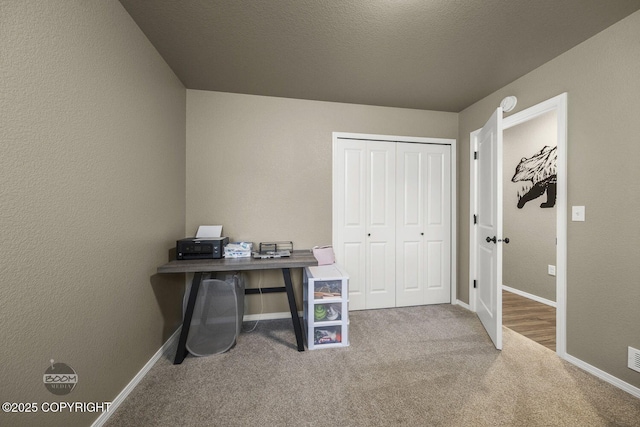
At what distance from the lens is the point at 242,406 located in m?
1.57

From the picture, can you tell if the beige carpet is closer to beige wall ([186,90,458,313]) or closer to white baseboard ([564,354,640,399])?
white baseboard ([564,354,640,399])

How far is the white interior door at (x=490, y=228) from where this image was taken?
217cm

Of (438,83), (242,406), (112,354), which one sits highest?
(438,83)

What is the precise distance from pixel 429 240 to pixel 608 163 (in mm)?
1740

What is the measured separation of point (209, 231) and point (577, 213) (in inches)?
124

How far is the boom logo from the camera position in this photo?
1.10 metres

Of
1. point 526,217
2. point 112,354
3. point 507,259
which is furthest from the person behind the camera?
point 507,259

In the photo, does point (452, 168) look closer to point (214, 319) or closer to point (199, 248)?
point (199, 248)

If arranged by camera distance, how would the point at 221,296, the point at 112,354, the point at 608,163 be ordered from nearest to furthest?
1. the point at 112,354
2. the point at 608,163
3. the point at 221,296

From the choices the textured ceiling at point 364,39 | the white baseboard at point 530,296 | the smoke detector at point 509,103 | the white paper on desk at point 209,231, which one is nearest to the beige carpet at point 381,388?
the white paper on desk at point 209,231

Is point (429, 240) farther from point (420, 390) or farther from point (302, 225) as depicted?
point (420, 390)

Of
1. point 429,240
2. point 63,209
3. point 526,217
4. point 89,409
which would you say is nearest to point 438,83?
point 429,240

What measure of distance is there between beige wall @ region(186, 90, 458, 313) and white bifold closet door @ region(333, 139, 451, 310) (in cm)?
23

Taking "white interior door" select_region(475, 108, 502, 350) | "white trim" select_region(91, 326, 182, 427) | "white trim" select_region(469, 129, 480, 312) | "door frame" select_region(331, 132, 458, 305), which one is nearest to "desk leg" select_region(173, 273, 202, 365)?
"white trim" select_region(91, 326, 182, 427)
